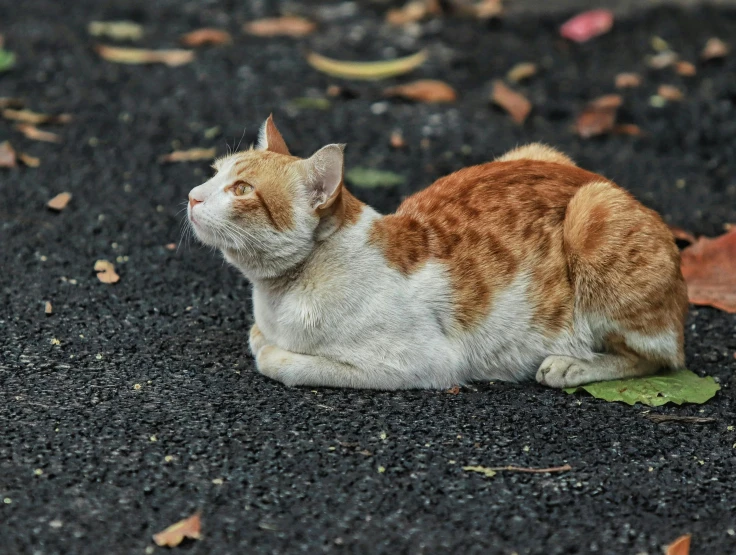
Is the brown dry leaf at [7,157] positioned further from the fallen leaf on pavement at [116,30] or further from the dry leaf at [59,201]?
the fallen leaf on pavement at [116,30]

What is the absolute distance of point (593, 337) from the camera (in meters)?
4.67

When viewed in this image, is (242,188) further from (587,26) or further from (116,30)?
(587,26)

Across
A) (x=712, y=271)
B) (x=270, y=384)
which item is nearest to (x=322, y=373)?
(x=270, y=384)

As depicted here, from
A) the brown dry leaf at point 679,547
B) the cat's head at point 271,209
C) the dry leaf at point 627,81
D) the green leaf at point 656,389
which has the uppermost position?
the cat's head at point 271,209

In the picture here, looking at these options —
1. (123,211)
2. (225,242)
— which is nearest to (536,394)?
(225,242)

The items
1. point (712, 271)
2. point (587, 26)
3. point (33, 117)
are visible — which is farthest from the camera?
point (587, 26)

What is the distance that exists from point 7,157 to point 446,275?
359cm

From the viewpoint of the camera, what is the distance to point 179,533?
3.37 metres

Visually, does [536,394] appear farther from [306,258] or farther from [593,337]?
[306,258]

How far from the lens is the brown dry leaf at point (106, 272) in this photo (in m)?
5.42

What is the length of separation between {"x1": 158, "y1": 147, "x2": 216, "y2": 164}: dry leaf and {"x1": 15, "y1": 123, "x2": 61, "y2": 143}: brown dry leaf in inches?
32.2

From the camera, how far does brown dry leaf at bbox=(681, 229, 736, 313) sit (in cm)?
557

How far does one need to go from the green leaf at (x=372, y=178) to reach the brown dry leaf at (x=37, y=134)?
2.06 meters

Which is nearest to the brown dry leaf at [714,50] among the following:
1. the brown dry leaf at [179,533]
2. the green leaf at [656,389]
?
the green leaf at [656,389]
